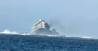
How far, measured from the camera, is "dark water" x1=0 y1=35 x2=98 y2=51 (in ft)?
98.9

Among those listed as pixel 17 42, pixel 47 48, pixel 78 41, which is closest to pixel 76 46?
pixel 78 41

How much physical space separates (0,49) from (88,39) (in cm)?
727

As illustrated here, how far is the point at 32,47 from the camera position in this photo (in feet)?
99.9

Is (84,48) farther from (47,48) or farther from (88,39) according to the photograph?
(47,48)

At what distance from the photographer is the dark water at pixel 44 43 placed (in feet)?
98.9

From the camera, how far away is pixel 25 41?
30422mm

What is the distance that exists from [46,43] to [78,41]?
107 inches

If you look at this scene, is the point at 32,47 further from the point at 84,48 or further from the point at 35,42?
the point at 84,48

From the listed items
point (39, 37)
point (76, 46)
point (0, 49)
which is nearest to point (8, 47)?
point (0, 49)

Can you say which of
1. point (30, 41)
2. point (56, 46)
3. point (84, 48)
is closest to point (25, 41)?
point (30, 41)

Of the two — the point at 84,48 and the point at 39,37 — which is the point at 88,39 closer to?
the point at 84,48

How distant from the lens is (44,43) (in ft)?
101

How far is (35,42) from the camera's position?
30.6m

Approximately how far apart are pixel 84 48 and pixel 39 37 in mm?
3815
